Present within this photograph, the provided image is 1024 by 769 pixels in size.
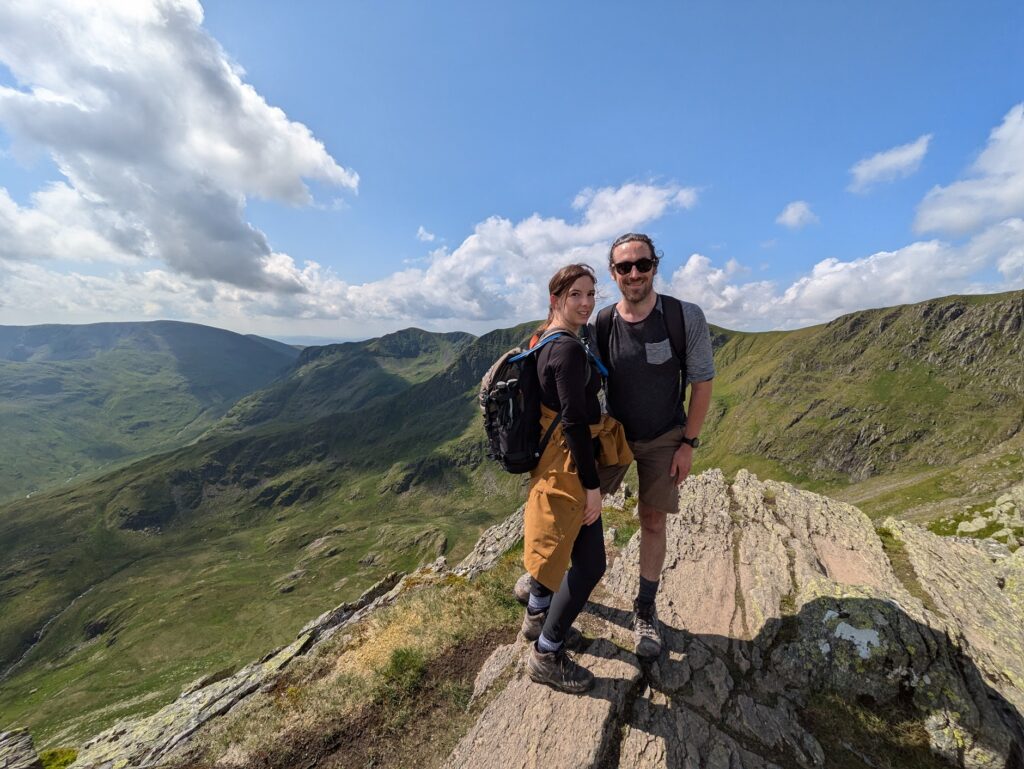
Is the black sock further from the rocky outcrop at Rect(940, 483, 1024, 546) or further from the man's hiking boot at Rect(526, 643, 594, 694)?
the rocky outcrop at Rect(940, 483, 1024, 546)

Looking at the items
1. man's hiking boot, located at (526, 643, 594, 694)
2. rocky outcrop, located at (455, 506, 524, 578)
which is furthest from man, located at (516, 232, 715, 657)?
rocky outcrop, located at (455, 506, 524, 578)

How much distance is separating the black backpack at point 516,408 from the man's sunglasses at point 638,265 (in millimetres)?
1701

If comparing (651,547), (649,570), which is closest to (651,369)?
(651,547)

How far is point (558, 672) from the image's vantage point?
7480mm

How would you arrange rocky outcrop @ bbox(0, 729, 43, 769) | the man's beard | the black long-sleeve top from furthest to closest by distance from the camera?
rocky outcrop @ bbox(0, 729, 43, 769) → the man's beard → the black long-sleeve top

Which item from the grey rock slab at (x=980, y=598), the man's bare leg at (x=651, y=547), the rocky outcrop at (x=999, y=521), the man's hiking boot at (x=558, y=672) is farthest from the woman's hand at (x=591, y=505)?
the rocky outcrop at (x=999, y=521)

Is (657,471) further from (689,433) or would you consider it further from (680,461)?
(689,433)

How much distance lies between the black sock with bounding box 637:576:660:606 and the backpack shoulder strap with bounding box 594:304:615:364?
14.9ft

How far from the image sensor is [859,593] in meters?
9.73

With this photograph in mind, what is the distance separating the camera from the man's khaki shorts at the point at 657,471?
7.77 m

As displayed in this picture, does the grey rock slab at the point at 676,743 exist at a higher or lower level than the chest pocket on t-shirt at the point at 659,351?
lower

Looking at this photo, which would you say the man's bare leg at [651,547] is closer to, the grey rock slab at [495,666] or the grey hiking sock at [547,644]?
the grey hiking sock at [547,644]

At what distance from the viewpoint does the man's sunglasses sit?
7.15 m

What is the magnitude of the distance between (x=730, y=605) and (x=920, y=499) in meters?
169
